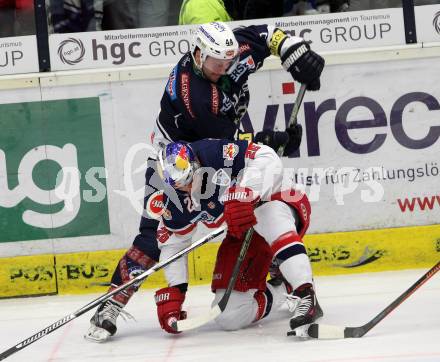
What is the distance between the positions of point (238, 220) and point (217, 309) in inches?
18.2

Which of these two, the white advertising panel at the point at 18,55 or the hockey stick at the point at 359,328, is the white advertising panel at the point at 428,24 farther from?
the white advertising panel at the point at 18,55

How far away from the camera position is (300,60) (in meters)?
5.12

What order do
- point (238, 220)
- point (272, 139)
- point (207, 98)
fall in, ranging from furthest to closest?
point (272, 139) → point (207, 98) → point (238, 220)

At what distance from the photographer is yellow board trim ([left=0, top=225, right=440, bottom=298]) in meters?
5.87

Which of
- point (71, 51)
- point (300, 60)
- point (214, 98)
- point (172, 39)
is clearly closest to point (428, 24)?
point (300, 60)

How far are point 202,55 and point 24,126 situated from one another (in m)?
1.55

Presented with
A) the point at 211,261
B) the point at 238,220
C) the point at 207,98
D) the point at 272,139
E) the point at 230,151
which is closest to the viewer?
the point at 238,220

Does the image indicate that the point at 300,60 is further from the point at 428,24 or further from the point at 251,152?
the point at 428,24

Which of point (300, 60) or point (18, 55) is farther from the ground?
point (18, 55)

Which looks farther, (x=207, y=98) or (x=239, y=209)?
(x=207, y=98)

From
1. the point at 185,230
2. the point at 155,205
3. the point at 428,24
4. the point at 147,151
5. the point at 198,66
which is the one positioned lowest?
the point at 185,230

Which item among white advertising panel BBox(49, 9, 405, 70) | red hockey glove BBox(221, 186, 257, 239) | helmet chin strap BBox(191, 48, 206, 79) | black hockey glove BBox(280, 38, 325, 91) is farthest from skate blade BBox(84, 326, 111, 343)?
white advertising panel BBox(49, 9, 405, 70)

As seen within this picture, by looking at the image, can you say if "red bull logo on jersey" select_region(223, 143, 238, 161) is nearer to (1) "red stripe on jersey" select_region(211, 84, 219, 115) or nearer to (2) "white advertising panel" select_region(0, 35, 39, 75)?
(1) "red stripe on jersey" select_region(211, 84, 219, 115)

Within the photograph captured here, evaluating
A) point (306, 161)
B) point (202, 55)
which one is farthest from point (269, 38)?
point (306, 161)
